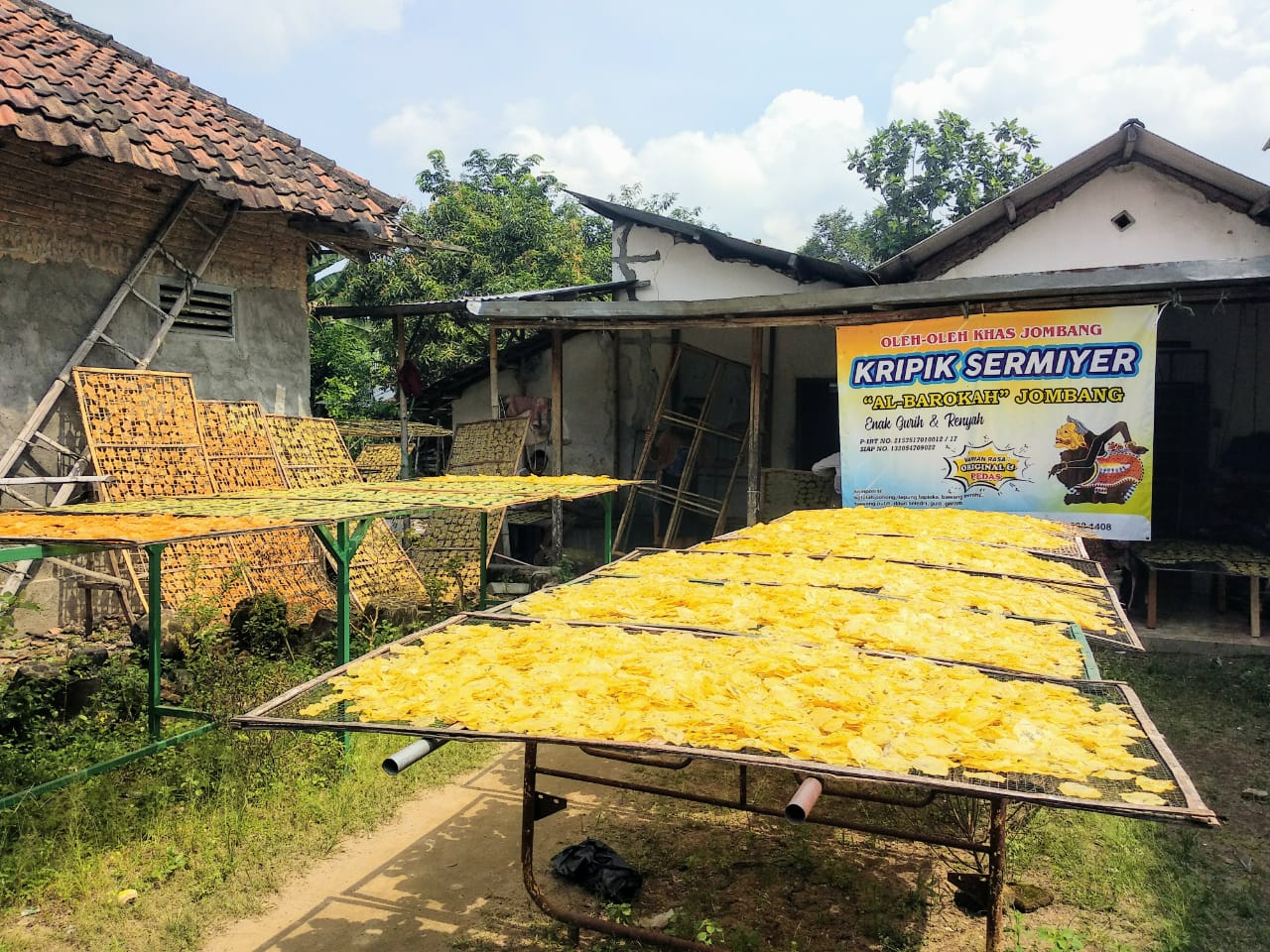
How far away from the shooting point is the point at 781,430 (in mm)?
12062

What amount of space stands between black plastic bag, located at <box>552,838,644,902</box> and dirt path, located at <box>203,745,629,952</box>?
22cm

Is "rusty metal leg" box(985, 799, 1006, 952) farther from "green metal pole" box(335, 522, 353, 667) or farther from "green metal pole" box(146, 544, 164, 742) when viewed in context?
"green metal pole" box(146, 544, 164, 742)

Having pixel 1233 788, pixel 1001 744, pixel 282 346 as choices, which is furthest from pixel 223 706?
pixel 1233 788

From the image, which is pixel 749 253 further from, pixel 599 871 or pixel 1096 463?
pixel 599 871

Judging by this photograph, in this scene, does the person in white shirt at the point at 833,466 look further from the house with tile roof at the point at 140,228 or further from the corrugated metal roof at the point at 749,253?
the house with tile roof at the point at 140,228

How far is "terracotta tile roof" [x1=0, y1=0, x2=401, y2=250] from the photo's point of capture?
631cm

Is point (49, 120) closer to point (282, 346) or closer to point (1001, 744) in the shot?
point (282, 346)


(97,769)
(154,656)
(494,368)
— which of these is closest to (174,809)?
(97,769)

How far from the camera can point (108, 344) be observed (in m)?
7.35

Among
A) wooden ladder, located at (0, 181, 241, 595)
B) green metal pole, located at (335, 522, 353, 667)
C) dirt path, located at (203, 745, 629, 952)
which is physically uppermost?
wooden ladder, located at (0, 181, 241, 595)

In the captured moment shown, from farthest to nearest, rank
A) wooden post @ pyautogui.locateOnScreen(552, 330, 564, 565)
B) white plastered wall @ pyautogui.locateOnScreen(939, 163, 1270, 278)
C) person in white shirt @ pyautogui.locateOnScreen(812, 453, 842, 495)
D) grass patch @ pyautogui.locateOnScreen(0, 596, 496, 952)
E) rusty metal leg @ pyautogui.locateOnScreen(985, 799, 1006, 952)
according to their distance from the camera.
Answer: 1. wooden post @ pyautogui.locateOnScreen(552, 330, 564, 565)
2. white plastered wall @ pyautogui.locateOnScreen(939, 163, 1270, 278)
3. person in white shirt @ pyautogui.locateOnScreen(812, 453, 842, 495)
4. grass patch @ pyautogui.locateOnScreen(0, 596, 496, 952)
5. rusty metal leg @ pyautogui.locateOnScreen(985, 799, 1006, 952)

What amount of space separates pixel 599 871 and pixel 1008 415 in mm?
6355

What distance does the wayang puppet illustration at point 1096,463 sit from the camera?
26.1ft

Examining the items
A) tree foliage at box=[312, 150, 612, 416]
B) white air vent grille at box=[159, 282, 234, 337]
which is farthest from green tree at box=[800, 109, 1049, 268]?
white air vent grille at box=[159, 282, 234, 337]
